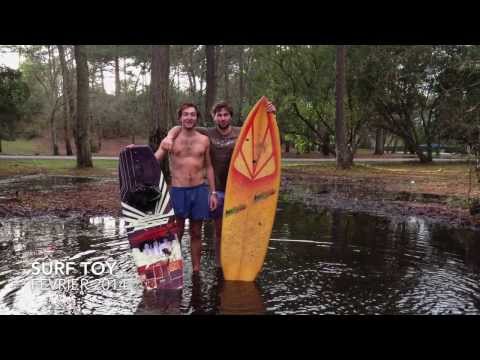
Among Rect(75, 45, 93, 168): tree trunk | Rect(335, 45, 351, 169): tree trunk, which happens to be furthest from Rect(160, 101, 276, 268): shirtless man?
Rect(335, 45, 351, 169): tree trunk

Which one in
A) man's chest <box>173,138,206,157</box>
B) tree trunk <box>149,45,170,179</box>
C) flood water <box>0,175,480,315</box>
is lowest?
flood water <box>0,175,480,315</box>

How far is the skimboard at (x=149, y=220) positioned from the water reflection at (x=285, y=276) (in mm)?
200

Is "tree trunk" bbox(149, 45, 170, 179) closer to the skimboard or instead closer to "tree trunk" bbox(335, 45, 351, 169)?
the skimboard

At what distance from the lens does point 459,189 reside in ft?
40.8

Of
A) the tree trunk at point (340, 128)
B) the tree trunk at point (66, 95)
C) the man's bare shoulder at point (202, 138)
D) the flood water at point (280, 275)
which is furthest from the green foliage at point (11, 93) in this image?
the man's bare shoulder at point (202, 138)

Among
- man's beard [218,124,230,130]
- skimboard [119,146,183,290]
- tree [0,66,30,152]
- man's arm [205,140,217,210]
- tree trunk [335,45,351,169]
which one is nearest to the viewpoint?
skimboard [119,146,183,290]

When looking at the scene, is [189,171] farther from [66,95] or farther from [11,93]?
[66,95]

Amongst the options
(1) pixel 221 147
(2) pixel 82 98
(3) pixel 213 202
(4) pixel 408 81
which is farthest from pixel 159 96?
(4) pixel 408 81

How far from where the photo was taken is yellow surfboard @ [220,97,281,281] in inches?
188

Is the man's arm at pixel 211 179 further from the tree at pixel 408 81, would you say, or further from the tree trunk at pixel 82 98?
the tree at pixel 408 81

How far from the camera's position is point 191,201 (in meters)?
4.77

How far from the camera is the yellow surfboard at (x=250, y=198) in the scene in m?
4.77
